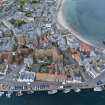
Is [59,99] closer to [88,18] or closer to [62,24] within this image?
[62,24]

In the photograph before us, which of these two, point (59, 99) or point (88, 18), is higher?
point (88, 18)

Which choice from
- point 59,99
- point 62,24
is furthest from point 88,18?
Answer: point 59,99

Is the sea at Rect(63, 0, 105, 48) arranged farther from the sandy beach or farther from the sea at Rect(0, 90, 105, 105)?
the sea at Rect(0, 90, 105, 105)

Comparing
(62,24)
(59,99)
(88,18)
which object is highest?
(88,18)

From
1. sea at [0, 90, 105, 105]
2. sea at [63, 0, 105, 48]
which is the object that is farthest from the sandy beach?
sea at [0, 90, 105, 105]

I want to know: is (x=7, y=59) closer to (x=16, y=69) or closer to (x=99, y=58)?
(x=16, y=69)

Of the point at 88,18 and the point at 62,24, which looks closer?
the point at 62,24

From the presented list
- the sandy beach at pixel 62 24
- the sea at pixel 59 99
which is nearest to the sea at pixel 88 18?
the sandy beach at pixel 62 24
